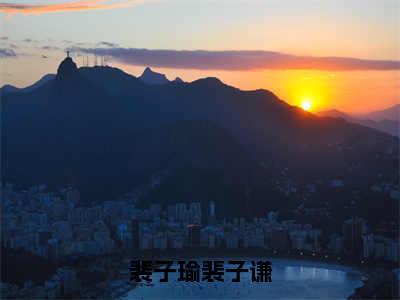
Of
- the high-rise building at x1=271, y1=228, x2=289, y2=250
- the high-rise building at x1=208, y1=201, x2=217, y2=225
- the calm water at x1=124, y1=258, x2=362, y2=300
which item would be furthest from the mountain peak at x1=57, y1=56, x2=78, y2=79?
the calm water at x1=124, y1=258, x2=362, y2=300

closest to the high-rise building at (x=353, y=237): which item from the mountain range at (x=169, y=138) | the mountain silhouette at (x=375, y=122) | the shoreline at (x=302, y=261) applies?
the shoreline at (x=302, y=261)

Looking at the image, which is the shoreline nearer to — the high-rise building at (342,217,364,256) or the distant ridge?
the high-rise building at (342,217,364,256)

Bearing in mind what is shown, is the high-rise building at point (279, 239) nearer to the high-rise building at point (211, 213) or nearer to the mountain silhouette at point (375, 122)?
Result: the high-rise building at point (211, 213)

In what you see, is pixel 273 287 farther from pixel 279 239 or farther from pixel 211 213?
pixel 211 213

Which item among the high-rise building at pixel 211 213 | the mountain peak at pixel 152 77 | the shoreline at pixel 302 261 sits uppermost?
the mountain peak at pixel 152 77

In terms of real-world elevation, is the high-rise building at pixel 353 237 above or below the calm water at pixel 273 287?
above

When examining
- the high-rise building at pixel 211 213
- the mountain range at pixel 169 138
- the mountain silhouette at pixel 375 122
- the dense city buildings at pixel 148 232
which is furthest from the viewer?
the mountain silhouette at pixel 375 122

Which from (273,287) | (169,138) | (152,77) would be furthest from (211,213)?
(152,77)

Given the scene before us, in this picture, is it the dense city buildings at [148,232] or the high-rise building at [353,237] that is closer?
the dense city buildings at [148,232]

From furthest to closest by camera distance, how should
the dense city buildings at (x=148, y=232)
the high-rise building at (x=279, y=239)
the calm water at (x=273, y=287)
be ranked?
the high-rise building at (x=279, y=239)
the dense city buildings at (x=148, y=232)
the calm water at (x=273, y=287)
